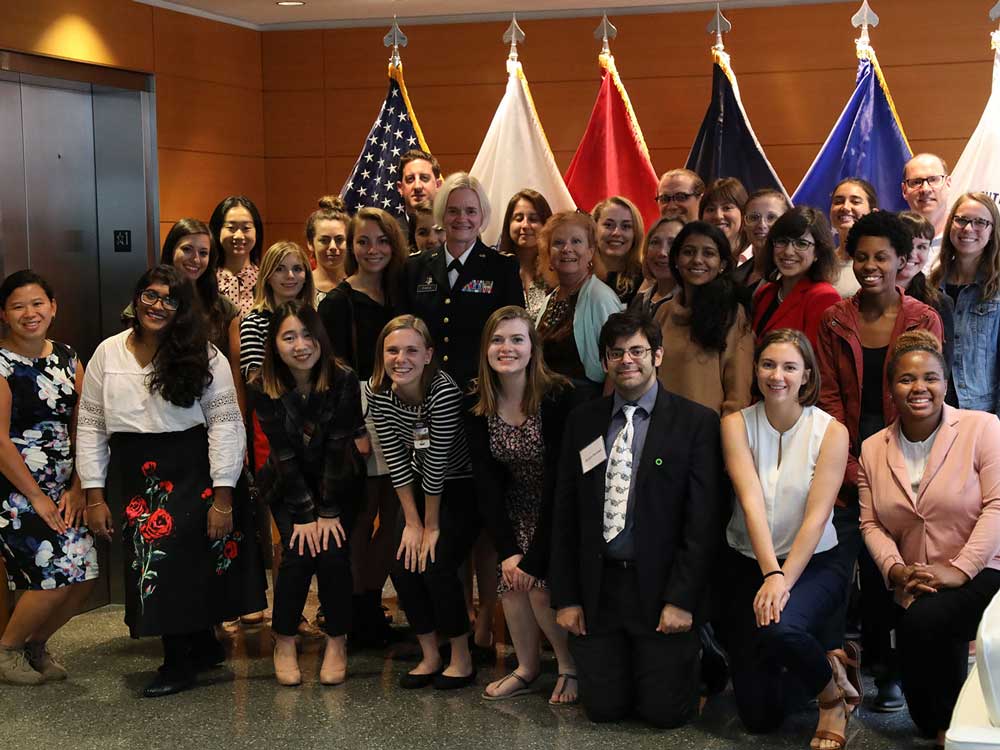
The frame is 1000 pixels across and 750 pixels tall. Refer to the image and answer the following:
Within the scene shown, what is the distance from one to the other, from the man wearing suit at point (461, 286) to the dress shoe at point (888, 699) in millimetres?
1644

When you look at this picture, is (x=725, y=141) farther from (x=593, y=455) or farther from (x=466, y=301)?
(x=593, y=455)

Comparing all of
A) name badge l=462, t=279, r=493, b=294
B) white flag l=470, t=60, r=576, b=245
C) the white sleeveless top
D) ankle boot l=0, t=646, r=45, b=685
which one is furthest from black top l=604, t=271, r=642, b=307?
ankle boot l=0, t=646, r=45, b=685

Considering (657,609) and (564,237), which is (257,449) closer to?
(564,237)

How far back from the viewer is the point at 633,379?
356 centimetres

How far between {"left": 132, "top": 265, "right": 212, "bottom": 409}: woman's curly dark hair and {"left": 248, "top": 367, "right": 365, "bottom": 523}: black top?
214 mm

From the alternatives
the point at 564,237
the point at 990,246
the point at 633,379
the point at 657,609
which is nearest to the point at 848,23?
the point at 990,246

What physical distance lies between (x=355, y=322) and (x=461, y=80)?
9.07 feet

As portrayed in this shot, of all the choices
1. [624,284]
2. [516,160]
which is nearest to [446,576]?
[624,284]

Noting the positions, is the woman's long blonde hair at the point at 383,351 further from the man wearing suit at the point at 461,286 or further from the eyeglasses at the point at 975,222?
the eyeglasses at the point at 975,222

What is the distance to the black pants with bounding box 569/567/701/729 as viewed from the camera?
11.6 ft

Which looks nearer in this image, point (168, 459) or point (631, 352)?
point (631, 352)

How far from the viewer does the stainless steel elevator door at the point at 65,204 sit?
580 centimetres

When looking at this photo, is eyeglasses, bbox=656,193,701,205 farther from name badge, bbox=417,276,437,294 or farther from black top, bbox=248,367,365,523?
black top, bbox=248,367,365,523

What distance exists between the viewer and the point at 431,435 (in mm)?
3936
